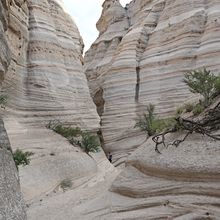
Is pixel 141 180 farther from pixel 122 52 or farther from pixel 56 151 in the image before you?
pixel 122 52

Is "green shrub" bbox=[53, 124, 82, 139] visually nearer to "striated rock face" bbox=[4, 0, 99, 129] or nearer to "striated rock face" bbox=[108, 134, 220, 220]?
"striated rock face" bbox=[4, 0, 99, 129]

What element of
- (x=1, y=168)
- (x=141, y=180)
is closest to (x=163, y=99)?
(x=141, y=180)

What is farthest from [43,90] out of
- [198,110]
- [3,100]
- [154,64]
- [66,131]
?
[198,110]

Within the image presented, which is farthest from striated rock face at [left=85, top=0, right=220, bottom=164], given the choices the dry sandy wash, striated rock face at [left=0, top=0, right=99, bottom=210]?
striated rock face at [left=0, top=0, right=99, bottom=210]

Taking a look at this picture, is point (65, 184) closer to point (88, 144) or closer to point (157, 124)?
point (157, 124)

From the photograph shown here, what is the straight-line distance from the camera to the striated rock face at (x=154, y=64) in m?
30.1

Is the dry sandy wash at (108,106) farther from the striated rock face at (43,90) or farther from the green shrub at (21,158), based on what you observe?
the green shrub at (21,158)

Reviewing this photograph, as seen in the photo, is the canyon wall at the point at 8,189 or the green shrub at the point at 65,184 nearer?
the canyon wall at the point at 8,189

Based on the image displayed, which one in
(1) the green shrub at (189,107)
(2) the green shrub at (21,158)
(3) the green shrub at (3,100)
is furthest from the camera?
(3) the green shrub at (3,100)

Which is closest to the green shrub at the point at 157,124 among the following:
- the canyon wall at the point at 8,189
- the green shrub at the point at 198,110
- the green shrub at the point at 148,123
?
the green shrub at the point at 148,123

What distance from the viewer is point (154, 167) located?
9.83 m

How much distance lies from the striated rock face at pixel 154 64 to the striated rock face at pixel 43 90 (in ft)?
12.2

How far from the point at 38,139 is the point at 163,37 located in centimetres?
1740

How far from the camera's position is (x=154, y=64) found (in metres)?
33.1
